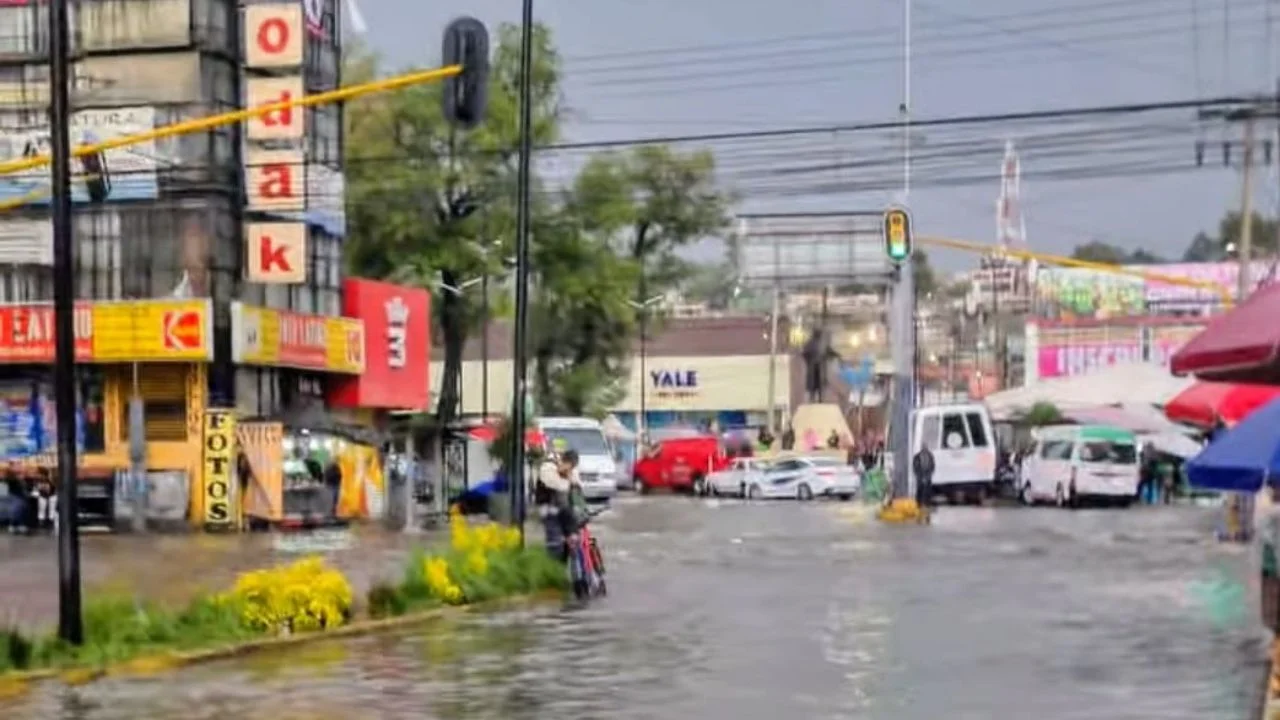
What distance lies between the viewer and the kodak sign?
46.2 meters

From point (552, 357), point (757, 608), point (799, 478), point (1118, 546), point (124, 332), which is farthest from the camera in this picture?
point (552, 357)

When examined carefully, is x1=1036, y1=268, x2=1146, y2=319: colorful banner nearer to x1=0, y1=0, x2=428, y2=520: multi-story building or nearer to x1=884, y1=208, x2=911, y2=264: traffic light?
x1=884, y1=208, x2=911, y2=264: traffic light

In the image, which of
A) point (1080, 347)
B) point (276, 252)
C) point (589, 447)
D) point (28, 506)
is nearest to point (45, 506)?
point (28, 506)

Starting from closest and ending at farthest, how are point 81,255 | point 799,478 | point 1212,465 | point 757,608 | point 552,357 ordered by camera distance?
point 1212,465
point 757,608
point 81,255
point 799,478
point 552,357

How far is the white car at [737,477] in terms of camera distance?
7100 centimetres

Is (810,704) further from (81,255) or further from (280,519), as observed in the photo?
(81,255)

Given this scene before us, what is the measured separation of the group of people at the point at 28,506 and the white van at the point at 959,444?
23.6 metres

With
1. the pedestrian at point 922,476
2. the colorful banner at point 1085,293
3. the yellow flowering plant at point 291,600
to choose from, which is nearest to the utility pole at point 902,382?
the pedestrian at point 922,476

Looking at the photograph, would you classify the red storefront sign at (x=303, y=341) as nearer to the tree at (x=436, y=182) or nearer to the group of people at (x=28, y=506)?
the group of people at (x=28, y=506)

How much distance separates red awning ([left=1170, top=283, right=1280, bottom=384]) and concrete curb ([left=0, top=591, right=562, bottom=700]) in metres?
10.6

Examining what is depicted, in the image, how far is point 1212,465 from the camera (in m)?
15.4

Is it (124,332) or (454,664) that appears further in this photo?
(124,332)

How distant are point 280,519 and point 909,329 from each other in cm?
1567

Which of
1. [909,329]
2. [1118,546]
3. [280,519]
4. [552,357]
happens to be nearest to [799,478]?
[552,357]
